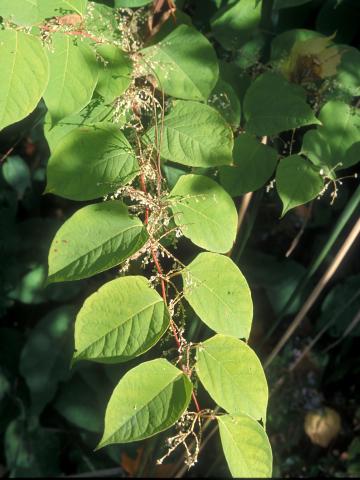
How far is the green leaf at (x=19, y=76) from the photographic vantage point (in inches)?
32.3

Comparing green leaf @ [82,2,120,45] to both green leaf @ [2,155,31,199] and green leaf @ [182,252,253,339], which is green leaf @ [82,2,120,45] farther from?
green leaf @ [2,155,31,199]

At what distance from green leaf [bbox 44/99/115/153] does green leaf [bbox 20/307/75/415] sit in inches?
34.5

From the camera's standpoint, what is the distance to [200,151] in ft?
3.11

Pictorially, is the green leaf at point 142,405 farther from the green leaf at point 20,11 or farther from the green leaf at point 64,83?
the green leaf at point 20,11

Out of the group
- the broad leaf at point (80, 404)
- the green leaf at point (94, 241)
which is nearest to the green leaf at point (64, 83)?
the green leaf at point (94, 241)

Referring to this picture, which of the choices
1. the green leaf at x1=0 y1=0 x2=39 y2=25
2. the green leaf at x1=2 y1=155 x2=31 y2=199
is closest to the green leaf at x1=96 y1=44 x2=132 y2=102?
the green leaf at x1=0 y1=0 x2=39 y2=25

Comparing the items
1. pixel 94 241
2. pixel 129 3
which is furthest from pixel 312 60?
pixel 94 241

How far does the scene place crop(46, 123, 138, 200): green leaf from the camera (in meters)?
0.90

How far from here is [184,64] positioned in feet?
3.39

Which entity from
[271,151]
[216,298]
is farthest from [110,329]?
[271,151]

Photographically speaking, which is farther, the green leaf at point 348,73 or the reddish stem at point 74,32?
the green leaf at point 348,73

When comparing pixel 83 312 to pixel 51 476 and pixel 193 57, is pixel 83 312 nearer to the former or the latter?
pixel 193 57

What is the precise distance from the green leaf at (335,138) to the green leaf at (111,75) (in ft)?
0.98

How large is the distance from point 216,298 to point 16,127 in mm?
867
